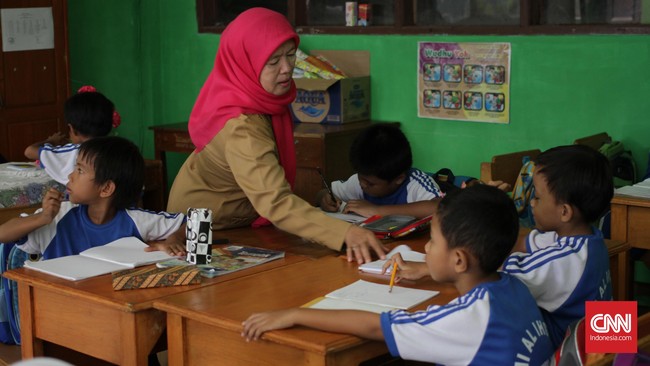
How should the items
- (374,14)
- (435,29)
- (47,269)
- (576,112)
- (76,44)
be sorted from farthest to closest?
(76,44), (374,14), (435,29), (576,112), (47,269)

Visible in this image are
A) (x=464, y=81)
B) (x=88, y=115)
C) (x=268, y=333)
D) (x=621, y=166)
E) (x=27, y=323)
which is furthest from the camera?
(x=464, y=81)

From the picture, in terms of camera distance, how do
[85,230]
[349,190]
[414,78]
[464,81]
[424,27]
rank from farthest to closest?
[414,78] < [424,27] < [464,81] < [349,190] < [85,230]

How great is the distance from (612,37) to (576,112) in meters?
0.43

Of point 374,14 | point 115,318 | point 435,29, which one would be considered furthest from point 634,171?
point 115,318

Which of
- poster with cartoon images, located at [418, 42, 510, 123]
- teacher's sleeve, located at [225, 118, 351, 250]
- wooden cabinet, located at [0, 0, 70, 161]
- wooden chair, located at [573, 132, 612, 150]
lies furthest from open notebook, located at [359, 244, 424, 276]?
wooden cabinet, located at [0, 0, 70, 161]

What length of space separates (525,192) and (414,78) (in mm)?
1687

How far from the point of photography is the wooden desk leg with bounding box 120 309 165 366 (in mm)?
2410

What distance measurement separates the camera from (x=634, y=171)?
4.61 meters

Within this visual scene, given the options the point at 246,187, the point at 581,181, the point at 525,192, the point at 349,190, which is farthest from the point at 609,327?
the point at 525,192

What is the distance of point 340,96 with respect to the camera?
18.4 feet

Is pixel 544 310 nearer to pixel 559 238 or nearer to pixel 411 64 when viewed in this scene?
pixel 559 238

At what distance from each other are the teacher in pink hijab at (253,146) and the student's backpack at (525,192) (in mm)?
1173

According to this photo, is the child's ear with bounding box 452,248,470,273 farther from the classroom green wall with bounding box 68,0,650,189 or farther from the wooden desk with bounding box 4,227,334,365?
the classroom green wall with bounding box 68,0,650,189

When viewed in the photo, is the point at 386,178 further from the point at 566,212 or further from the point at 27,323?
the point at 27,323
